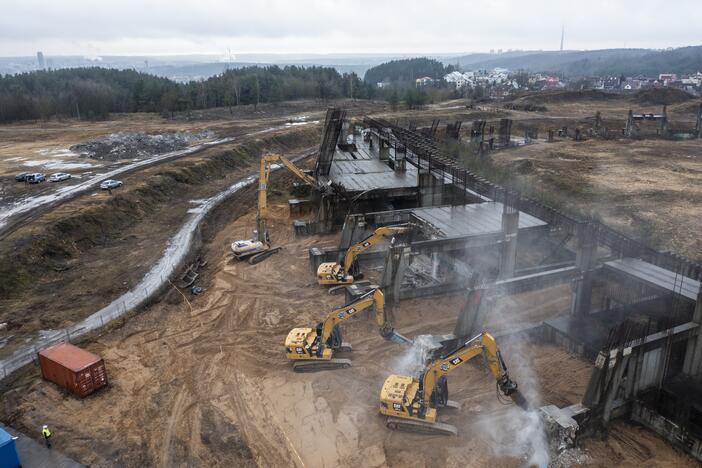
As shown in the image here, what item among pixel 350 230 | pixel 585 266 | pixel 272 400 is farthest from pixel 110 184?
pixel 585 266

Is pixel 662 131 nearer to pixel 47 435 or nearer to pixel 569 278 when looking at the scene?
pixel 569 278

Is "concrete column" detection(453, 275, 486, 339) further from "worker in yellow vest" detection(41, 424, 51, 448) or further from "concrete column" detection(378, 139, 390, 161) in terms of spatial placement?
"concrete column" detection(378, 139, 390, 161)

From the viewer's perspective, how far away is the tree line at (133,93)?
3317 inches

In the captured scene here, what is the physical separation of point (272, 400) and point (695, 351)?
46.4ft

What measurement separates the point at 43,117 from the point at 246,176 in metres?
51.4

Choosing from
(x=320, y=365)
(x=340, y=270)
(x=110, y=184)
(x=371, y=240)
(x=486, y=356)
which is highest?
(x=371, y=240)

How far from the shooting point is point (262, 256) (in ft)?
100

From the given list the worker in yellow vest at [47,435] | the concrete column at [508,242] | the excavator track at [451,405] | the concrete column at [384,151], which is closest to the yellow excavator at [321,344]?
the excavator track at [451,405]

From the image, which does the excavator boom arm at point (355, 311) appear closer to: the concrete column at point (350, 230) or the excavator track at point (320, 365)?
the excavator track at point (320, 365)

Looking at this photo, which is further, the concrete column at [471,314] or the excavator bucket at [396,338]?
the excavator bucket at [396,338]

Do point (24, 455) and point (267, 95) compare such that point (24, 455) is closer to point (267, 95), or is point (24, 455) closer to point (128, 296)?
point (128, 296)

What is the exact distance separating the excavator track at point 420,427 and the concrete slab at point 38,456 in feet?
29.7

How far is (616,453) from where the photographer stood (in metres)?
15.0

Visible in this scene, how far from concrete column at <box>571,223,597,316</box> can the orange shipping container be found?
1852 cm
